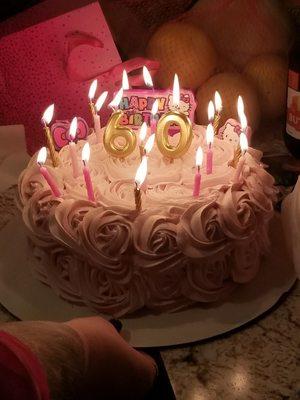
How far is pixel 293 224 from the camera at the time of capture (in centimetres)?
121

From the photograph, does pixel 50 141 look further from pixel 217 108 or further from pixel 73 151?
pixel 217 108

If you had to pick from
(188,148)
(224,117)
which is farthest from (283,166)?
(188,148)

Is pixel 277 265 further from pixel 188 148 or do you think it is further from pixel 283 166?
pixel 283 166

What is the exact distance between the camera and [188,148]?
133 cm

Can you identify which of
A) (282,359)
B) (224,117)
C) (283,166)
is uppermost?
(224,117)

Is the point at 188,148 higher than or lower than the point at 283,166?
higher

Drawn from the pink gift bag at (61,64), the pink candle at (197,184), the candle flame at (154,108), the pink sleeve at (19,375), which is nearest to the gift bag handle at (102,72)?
the pink gift bag at (61,64)

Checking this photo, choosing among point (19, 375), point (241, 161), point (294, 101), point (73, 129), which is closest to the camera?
point (19, 375)

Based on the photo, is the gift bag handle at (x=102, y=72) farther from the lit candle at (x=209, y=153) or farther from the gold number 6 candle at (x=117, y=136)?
the lit candle at (x=209, y=153)

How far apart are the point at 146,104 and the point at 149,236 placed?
443mm

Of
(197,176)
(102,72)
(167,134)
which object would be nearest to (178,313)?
(197,176)

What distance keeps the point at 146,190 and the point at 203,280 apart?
0.22m

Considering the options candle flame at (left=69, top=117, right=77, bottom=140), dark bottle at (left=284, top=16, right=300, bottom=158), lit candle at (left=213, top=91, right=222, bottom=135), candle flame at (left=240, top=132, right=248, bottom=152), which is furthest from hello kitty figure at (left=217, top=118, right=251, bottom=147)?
candle flame at (left=69, top=117, right=77, bottom=140)

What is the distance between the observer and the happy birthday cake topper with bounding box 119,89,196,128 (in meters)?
1.41
